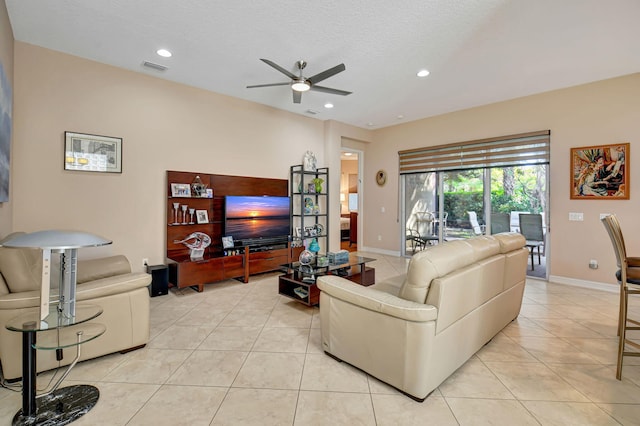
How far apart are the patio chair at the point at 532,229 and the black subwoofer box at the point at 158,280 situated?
5512 mm

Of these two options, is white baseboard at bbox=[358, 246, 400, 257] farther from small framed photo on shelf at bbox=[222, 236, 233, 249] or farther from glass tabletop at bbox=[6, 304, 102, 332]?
glass tabletop at bbox=[6, 304, 102, 332]

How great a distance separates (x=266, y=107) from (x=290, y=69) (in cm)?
164

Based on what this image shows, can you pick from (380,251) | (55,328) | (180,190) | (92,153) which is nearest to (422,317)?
(55,328)

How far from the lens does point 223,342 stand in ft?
8.53

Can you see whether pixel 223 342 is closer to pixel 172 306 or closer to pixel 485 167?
pixel 172 306

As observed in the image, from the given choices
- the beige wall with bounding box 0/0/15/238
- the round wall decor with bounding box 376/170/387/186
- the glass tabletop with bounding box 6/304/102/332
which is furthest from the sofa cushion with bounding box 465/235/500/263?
the round wall decor with bounding box 376/170/387/186

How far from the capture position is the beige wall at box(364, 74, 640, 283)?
403 cm

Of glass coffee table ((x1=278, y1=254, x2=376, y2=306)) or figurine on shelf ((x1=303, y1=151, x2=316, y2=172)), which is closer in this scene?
glass coffee table ((x1=278, y1=254, x2=376, y2=306))

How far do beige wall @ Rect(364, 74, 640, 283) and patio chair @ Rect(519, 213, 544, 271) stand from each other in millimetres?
200

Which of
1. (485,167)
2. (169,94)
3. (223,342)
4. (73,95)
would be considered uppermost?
(169,94)

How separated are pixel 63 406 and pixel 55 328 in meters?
0.50

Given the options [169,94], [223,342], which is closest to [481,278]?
[223,342]

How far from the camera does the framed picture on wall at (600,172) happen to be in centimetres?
406

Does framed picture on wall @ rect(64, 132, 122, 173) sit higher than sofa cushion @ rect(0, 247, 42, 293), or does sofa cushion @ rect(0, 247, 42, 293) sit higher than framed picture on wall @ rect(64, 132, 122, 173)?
framed picture on wall @ rect(64, 132, 122, 173)
